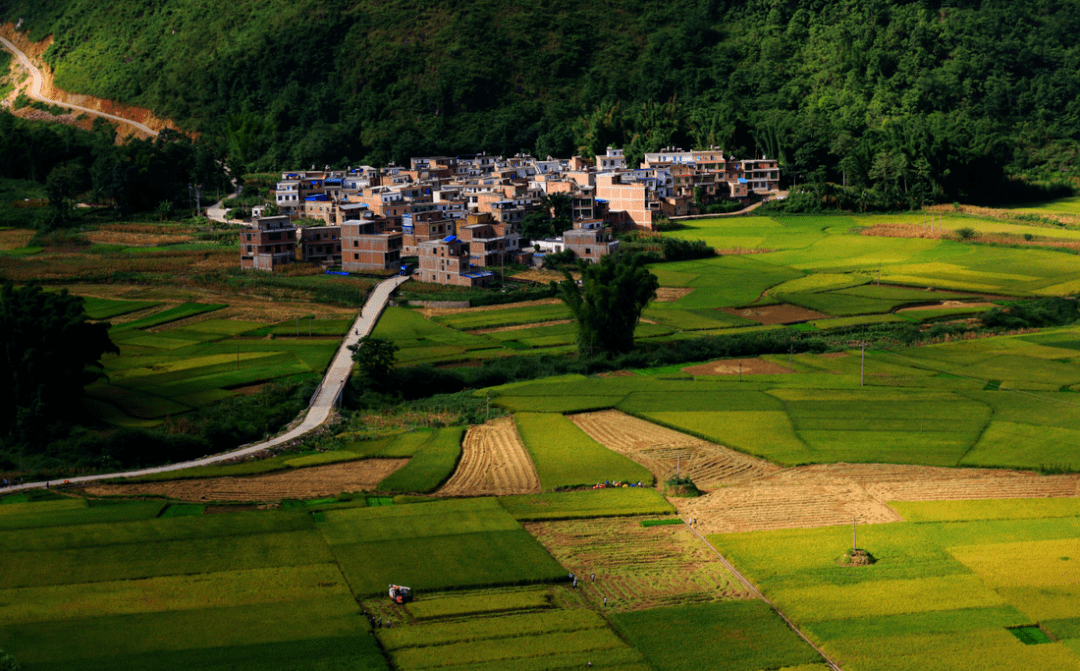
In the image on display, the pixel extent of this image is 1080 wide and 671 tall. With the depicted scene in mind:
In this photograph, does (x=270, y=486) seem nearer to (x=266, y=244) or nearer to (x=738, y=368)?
(x=738, y=368)

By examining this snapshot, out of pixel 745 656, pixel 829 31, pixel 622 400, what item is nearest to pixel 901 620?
pixel 745 656

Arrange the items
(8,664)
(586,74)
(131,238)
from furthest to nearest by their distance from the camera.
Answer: (586,74) → (131,238) → (8,664)

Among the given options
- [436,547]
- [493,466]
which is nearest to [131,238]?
[493,466]

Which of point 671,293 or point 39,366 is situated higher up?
point 39,366

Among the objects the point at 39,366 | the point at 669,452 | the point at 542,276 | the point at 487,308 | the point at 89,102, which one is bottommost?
the point at 669,452

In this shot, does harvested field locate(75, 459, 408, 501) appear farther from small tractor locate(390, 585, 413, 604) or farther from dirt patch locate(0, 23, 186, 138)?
dirt patch locate(0, 23, 186, 138)

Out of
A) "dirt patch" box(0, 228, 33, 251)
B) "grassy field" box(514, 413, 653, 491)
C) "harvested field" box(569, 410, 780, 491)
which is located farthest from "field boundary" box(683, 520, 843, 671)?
"dirt patch" box(0, 228, 33, 251)

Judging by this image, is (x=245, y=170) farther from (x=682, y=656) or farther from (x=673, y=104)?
(x=682, y=656)
